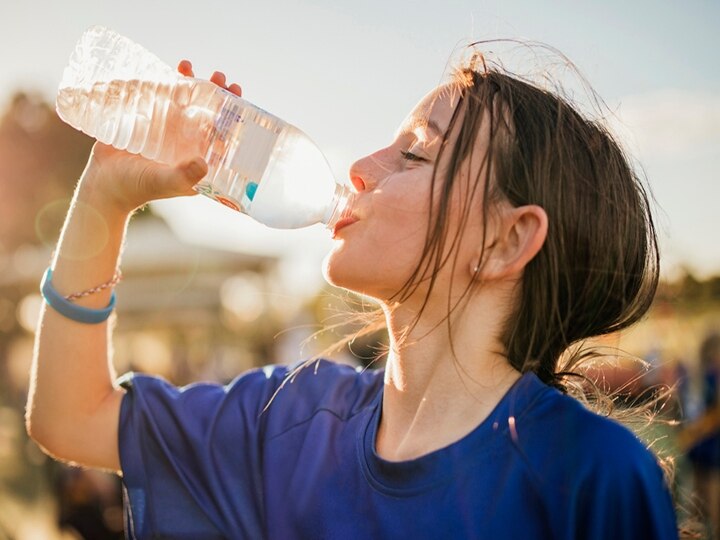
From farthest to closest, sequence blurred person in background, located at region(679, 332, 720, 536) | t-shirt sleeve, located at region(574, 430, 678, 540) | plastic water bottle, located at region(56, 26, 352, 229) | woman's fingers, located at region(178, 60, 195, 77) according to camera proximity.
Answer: blurred person in background, located at region(679, 332, 720, 536) < plastic water bottle, located at region(56, 26, 352, 229) < woman's fingers, located at region(178, 60, 195, 77) < t-shirt sleeve, located at region(574, 430, 678, 540)

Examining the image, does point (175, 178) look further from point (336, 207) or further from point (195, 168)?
point (336, 207)

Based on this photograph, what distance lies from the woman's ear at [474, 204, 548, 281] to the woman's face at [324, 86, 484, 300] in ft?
0.55

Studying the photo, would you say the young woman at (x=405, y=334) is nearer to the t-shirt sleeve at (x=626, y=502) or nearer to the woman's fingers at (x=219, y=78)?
the t-shirt sleeve at (x=626, y=502)

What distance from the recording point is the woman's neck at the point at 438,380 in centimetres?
167

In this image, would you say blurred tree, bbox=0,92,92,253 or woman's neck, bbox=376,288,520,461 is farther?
blurred tree, bbox=0,92,92,253

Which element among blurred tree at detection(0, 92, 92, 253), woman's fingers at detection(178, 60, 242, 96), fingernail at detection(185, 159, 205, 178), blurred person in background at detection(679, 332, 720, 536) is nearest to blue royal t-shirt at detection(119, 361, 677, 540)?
fingernail at detection(185, 159, 205, 178)

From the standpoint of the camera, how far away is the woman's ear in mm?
1732

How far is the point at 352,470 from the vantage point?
1717 mm

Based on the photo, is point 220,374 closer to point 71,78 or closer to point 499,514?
point 71,78

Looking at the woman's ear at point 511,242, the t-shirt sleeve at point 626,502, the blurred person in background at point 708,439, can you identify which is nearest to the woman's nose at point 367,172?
the woman's ear at point 511,242

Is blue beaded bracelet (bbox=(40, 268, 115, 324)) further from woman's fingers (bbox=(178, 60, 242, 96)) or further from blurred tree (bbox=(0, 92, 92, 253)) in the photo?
blurred tree (bbox=(0, 92, 92, 253))

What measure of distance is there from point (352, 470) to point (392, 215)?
63 centimetres

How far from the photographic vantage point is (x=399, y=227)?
5.86 feet

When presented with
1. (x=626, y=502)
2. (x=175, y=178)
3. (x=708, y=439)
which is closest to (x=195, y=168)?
(x=175, y=178)
